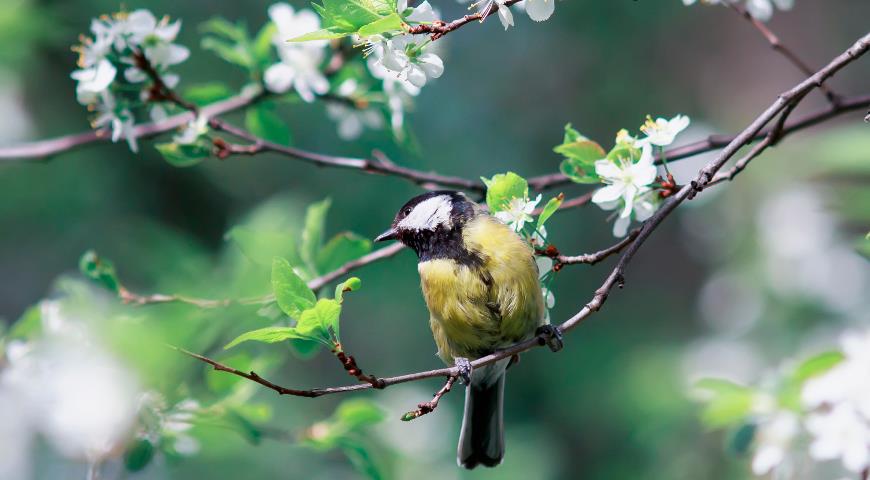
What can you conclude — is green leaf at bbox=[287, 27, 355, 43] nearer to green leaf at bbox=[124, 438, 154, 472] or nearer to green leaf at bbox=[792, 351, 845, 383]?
green leaf at bbox=[124, 438, 154, 472]

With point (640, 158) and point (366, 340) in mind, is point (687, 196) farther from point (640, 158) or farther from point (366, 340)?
point (366, 340)

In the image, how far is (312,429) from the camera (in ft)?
9.43

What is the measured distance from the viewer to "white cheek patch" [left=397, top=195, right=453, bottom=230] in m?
2.92

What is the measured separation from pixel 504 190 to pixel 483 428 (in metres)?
1.35

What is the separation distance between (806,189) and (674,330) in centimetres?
201

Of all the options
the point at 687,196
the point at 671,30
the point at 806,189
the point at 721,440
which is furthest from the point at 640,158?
the point at 671,30

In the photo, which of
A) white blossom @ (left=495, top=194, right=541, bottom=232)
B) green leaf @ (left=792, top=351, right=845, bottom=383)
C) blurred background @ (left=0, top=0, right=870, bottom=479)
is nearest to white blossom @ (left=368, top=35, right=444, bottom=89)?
white blossom @ (left=495, top=194, right=541, bottom=232)

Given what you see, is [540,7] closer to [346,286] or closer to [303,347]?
[346,286]

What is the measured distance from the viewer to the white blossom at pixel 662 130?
2045 millimetres

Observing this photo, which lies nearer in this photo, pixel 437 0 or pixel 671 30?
pixel 437 0

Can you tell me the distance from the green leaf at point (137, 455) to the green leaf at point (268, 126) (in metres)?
1.04

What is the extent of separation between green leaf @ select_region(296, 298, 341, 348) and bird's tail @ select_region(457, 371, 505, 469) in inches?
52.0

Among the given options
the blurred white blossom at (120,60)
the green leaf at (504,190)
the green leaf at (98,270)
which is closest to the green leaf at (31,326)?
the green leaf at (98,270)

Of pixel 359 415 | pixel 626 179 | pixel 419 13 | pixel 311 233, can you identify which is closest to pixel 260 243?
pixel 311 233
